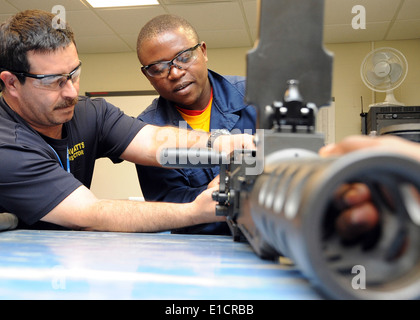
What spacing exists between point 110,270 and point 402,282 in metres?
0.41

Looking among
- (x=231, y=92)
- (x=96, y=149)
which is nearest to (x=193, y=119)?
(x=231, y=92)

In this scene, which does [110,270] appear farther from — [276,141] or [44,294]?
[276,141]

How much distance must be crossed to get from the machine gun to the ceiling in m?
3.14

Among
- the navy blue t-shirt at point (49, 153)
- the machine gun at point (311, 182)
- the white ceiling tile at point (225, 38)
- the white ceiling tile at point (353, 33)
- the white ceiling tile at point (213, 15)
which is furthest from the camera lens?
the white ceiling tile at point (225, 38)

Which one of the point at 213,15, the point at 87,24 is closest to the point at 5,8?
the point at 87,24

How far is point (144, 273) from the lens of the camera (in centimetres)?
60

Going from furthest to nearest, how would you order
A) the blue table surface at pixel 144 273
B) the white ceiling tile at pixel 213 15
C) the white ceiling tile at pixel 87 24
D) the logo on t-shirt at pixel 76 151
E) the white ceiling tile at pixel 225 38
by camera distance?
the white ceiling tile at pixel 225 38 → the white ceiling tile at pixel 87 24 → the white ceiling tile at pixel 213 15 → the logo on t-shirt at pixel 76 151 → the blue table surface at pixel 144 273

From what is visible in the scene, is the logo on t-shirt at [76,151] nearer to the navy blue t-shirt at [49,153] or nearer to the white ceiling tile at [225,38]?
the navy blue t-shirt at [49,153]

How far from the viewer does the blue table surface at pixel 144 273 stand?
1.62 ft

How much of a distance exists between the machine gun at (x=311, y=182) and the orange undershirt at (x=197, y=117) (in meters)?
1.03

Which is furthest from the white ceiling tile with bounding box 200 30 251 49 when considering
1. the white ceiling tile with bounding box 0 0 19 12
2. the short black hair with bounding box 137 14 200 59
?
the short black hair with bounding box 137 14 200 59

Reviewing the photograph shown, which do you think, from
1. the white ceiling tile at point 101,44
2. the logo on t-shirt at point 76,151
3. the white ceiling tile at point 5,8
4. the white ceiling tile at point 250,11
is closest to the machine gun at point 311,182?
the logo on t-shirt at point 76,151

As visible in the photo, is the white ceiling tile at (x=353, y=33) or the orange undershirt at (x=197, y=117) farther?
the white ceiling tile at (x=353, y=33)

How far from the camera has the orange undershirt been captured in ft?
5.62
